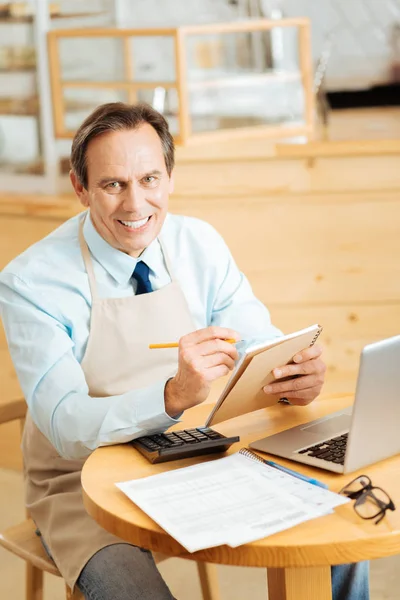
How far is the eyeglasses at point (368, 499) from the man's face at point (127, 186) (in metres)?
0.79

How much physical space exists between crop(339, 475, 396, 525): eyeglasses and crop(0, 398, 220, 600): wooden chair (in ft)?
1.99

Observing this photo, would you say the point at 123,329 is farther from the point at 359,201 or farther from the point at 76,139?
the point at 359,201

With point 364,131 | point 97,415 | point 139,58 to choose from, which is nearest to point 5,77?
point 139,58

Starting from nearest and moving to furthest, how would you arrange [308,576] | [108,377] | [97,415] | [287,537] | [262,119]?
[287,537] < [308,576] < [97,415] < [108,377] < [262,119]

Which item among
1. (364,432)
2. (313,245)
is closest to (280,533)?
(364,432)

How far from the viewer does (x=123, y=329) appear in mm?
1934

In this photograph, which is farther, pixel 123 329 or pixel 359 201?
pixel 359 201

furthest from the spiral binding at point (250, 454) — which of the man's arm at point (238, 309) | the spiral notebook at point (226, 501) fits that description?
the man's arm at point (238, 309)

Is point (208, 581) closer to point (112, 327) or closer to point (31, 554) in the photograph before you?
point (31, 554)

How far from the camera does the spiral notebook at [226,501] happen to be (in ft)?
4.11

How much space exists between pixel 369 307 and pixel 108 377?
56.8 inches

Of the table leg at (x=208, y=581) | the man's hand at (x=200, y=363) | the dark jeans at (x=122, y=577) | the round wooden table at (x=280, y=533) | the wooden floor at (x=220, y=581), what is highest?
the man's hand at (x=200, y=363)

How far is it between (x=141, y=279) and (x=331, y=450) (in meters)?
0.66

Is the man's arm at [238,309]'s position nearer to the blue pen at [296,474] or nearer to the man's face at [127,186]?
the man's face at [127,186]
